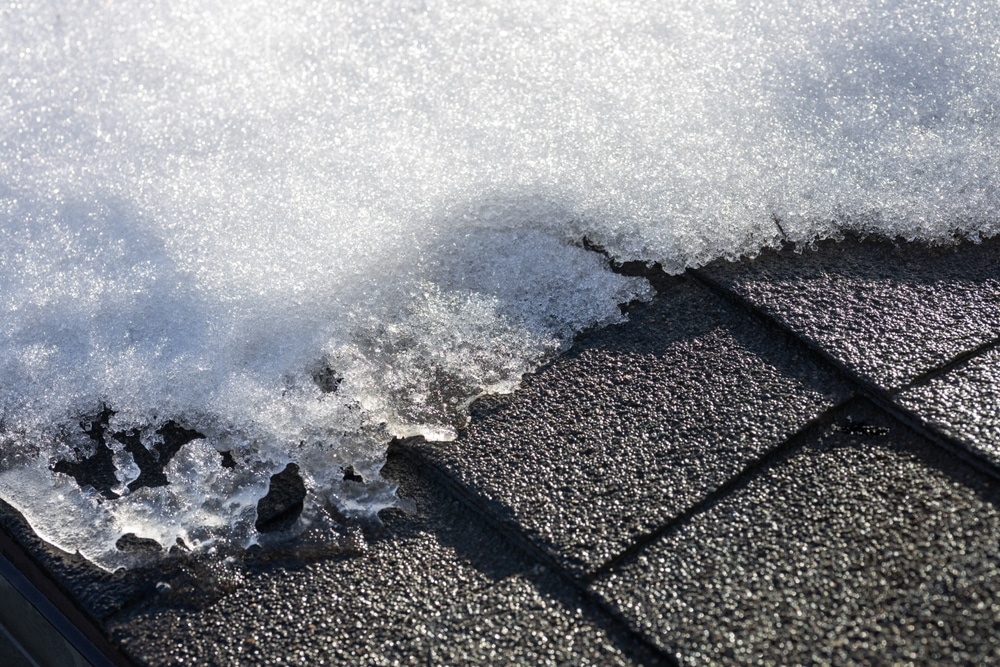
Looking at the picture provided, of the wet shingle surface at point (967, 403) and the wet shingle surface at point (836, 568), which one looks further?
the wet shingle surface at point (967, 403)

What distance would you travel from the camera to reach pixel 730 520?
115 centimetres

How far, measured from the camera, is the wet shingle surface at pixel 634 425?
118 cm

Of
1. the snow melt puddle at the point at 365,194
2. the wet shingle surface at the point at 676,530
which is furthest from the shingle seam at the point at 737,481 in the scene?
the snow melt puddle at the point at 365,194

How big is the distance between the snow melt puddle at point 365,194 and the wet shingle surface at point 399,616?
0.10 meters

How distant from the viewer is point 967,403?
1251mm

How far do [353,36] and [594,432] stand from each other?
38.6 inches

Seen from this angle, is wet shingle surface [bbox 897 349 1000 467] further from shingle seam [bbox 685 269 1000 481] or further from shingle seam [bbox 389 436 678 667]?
shingle seam [bbox 389 436 678 667]

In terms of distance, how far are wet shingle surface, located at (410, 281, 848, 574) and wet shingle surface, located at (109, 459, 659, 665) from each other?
68 millimetres

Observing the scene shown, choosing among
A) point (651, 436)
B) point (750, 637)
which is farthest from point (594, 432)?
point (750, 637)

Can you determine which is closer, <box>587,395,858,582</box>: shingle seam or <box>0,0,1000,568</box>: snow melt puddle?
<box>587,395,858,582</box>: shingle seam

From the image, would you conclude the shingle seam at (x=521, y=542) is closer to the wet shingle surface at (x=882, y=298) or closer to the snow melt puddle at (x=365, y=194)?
the snow melt puddle at (x=365, y=194)

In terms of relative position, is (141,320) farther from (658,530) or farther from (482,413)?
(658,530)

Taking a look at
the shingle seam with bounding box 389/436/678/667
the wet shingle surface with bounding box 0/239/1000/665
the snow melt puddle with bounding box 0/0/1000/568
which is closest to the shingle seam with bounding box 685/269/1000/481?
the wet shingle surface with bounding box 0/239/1000/665

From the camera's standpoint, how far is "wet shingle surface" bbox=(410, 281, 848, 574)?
1.18 meters
